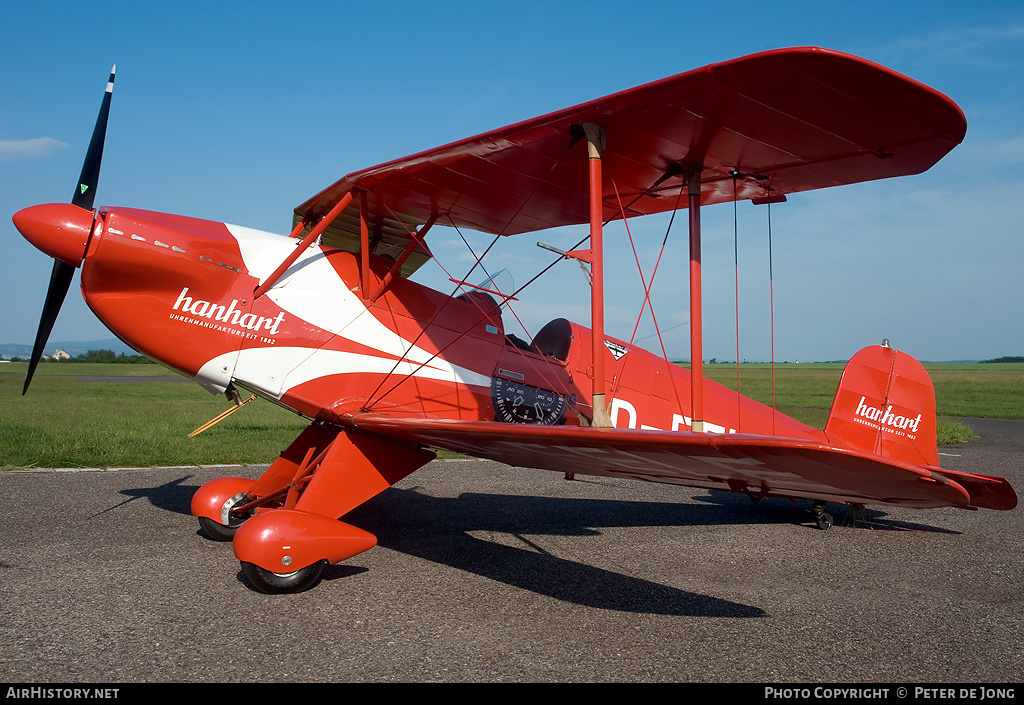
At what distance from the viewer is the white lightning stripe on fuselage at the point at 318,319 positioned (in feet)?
Result: 17.1

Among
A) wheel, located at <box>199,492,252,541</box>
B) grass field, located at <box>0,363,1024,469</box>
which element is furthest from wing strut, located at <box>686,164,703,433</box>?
grass field, located at <box>0,363,1024,469</box>

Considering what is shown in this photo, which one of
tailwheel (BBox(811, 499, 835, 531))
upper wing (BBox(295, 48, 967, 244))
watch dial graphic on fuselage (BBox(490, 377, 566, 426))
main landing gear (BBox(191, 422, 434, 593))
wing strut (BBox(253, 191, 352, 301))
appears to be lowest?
tailwheel (BBox(811, 499, 835, 531))

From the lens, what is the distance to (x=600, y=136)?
14.3ft

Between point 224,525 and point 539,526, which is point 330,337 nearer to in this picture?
point 224,525

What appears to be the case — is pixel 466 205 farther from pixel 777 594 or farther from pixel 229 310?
pixel 777 594

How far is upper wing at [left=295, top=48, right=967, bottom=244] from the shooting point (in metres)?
3.64

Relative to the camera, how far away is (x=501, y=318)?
6004 mm

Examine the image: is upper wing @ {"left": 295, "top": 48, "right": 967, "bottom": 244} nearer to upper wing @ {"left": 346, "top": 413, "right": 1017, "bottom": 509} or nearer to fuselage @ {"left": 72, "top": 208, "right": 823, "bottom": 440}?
fuselage @ {"left": 72, "top": 208, "right": 823, "bottom": 440}

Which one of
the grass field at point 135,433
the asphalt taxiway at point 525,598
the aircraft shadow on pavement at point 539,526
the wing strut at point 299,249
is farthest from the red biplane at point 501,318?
the grass field at point 135,433

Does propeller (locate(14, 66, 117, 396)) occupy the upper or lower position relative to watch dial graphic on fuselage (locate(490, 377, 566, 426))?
upper

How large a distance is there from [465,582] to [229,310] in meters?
2.66

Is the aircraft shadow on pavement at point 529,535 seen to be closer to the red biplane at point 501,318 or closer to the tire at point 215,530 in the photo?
the red biplane at point 501,318

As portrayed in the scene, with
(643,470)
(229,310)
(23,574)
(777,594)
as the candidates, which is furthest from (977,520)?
(23,574)

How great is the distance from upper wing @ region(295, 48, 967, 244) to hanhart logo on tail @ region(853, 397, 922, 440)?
2544mm
